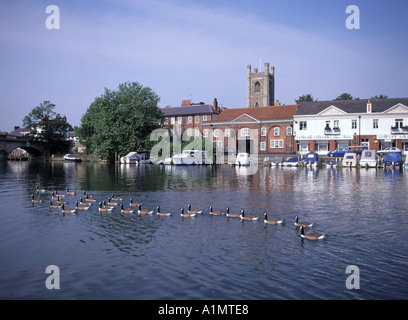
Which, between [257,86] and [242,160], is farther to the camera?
[257,86]

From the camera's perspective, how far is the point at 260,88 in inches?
4902

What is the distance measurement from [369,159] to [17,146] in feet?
307

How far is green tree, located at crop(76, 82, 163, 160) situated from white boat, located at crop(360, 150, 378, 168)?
1701 inches

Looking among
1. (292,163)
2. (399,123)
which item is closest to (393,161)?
(399,123)

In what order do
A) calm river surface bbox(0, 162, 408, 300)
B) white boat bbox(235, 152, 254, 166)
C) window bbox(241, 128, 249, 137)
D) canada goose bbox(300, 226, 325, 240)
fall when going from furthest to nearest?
1. window bbox(241, 128, 249, 137)
2. white boat bbox(235, 152, 254, 166)
3. canada goose bbox(300, 226, 325, 240)
4. calm river surface bbox(0, 162, 408, 300)

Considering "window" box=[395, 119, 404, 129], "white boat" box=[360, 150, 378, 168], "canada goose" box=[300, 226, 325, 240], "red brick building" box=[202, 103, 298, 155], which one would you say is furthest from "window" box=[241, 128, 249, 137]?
"canada goose" box=[300, 226, 325, 240]

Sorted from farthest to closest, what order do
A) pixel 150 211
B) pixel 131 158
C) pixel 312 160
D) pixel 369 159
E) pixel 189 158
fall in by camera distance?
pixel 131 158, pixel 189 158, pixel 312 160, pixel 369 159, pixel 150 211

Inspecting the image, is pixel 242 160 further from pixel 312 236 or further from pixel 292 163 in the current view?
pixel 312 236

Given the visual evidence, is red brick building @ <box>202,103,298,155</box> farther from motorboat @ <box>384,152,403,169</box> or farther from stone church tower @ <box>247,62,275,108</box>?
stone church tower @ <box>247,62,275,108</box>

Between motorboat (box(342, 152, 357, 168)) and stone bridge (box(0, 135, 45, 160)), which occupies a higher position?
stone bridge (box(0, 135, 45, 160))

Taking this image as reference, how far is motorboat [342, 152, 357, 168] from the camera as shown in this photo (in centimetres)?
6375

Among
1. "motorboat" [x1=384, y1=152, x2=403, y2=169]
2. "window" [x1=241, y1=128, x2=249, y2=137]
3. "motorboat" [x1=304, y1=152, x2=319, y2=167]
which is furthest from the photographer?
"window" [x1=241, y1=128, x2=249, y2=137]

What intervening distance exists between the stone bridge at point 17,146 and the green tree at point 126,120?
32504 millimetres
